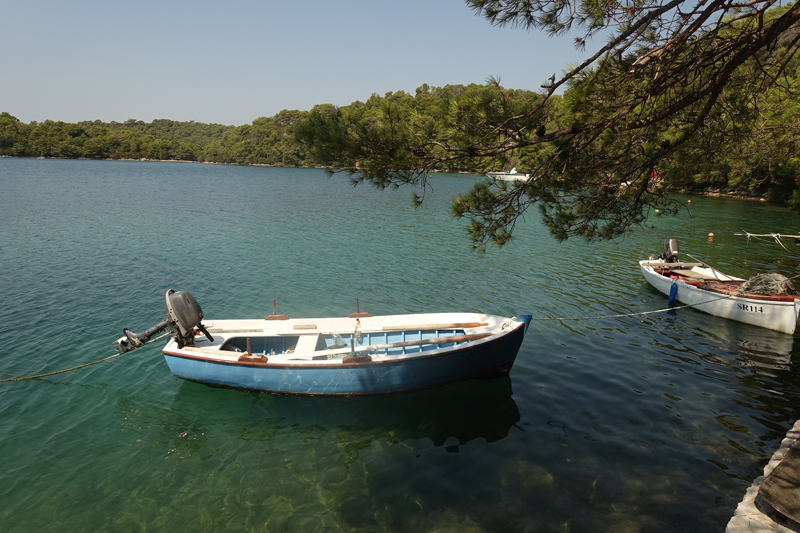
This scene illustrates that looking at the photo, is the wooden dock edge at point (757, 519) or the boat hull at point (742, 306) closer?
the wooden dock edge at point (757, 519)

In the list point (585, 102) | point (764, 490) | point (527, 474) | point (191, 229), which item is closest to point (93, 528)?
point (527, 474)

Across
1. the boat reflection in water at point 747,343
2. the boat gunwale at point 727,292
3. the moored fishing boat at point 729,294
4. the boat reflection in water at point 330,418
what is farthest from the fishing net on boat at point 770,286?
the boat reflection in water at point 330,418

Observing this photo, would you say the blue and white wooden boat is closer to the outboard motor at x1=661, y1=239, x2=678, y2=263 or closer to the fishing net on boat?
the fishing net on boat

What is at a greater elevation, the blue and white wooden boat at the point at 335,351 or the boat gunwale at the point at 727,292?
the boat gunwale at the point at 727,292

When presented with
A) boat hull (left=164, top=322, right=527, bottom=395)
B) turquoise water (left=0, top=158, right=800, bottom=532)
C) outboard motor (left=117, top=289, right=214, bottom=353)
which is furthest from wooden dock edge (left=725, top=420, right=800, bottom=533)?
outboard motor (left=117, top=289, right=214, bottom=353)

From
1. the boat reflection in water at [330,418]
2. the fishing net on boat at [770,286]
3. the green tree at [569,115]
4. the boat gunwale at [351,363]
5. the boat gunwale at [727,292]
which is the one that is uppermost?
the green tree at [569,115]

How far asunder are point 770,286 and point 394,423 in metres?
11.8

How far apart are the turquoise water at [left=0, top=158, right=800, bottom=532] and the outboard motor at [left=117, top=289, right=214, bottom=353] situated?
1.12 metres

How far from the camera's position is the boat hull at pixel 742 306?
11.7 metres

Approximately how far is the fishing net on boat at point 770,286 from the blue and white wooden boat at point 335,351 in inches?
325

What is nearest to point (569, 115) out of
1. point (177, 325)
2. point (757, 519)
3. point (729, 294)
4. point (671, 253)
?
point (757, 519)

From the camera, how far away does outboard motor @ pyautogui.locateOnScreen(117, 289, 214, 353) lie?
880 cm

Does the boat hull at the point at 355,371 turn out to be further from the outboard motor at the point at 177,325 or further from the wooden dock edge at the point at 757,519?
the wooden dock edge at the point at 757,519

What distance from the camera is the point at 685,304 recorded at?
560 inches
